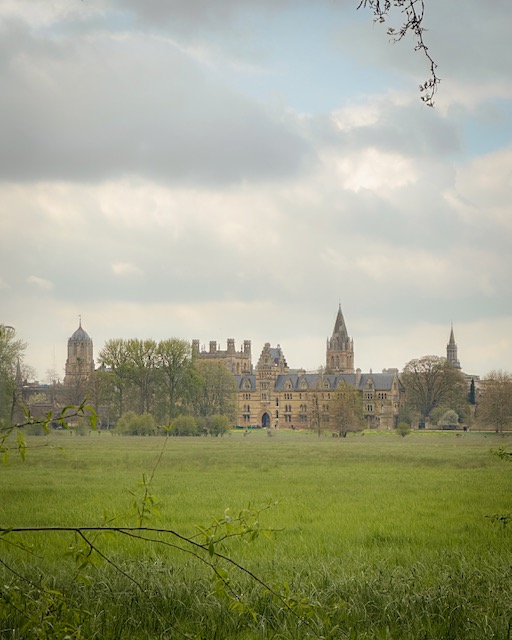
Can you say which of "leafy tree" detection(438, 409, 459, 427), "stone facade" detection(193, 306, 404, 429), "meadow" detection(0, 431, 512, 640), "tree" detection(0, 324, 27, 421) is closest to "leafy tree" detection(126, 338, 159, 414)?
"meadow" detection(0, 431, 512, 640)

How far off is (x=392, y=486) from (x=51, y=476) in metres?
8.14

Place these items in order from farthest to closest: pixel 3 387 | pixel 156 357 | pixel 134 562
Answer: pixel 156 357
pixel 3 387
pixel 134 562

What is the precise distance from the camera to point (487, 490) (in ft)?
57.4

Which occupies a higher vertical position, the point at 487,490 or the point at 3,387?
the point at 3,387

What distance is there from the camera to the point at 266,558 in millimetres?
9922

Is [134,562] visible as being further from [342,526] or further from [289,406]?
[289,406]

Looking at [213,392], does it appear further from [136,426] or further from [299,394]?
[299,394]

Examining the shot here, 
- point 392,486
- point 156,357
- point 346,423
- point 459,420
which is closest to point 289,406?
point 459,420

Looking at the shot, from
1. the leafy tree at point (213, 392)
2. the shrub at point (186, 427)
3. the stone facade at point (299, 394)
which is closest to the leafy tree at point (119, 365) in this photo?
the shrub at point (186, 427)

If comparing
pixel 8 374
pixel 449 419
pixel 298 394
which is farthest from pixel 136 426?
pixel 298 394

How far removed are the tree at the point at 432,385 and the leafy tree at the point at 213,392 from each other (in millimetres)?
23330

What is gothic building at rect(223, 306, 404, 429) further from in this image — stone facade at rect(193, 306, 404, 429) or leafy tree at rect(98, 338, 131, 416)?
leafy tree at rect(98, 338, 131, 416)

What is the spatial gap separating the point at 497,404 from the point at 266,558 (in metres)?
49.5

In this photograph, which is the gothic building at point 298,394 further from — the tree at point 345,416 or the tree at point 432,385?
the tree at point 345,416
